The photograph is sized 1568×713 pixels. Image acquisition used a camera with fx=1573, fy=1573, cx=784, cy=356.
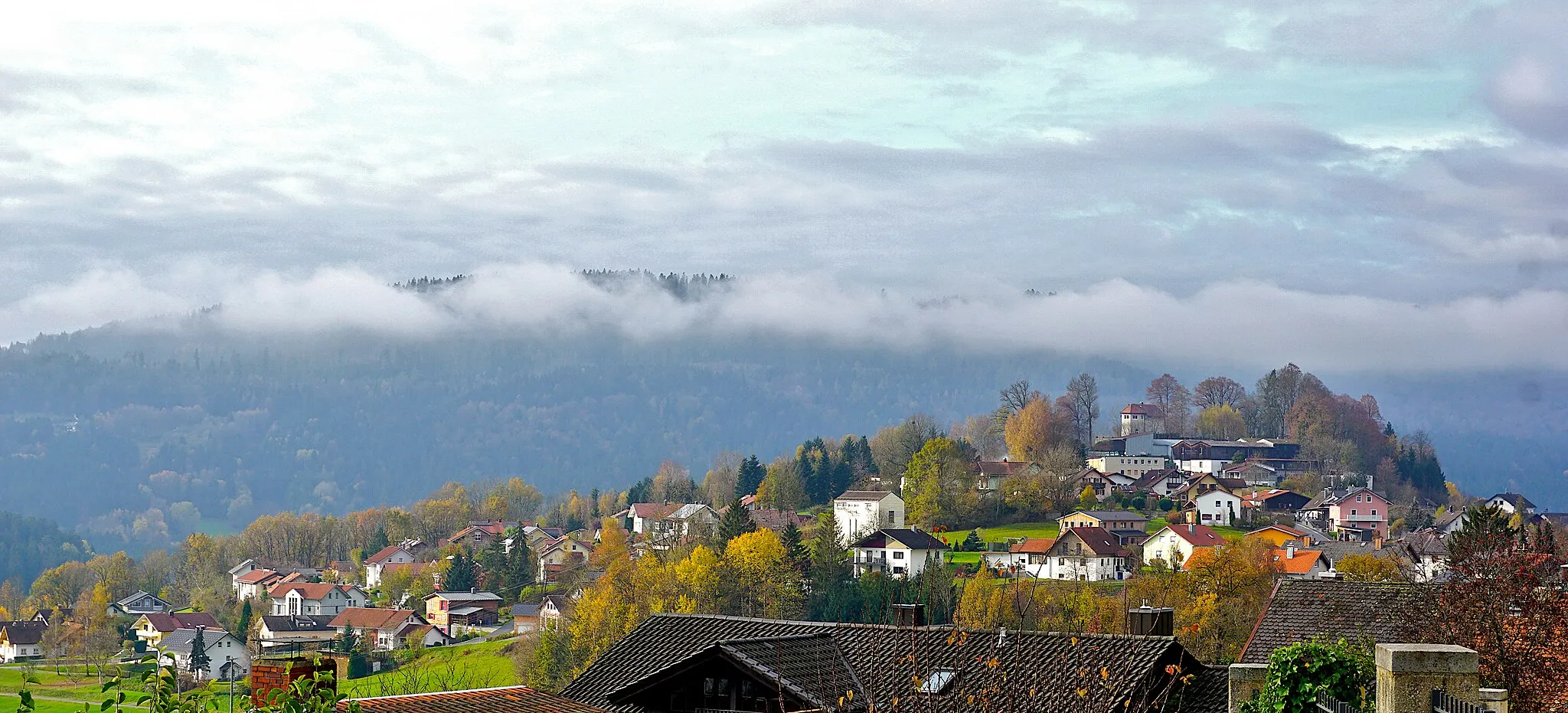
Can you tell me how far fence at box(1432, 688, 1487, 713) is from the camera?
8017 mm

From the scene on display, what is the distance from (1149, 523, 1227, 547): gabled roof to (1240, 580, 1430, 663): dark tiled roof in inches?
2358

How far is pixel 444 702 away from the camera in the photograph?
17844 millimetres

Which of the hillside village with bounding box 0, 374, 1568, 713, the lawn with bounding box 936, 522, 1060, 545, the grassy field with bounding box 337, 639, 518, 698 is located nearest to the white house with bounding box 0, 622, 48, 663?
the hillside village with bounding box 0, 374, 1568, 713

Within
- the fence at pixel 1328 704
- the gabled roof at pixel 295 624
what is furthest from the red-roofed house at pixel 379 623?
the fence at pixel 1328 704

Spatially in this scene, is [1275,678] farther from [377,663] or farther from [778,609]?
[377,663]

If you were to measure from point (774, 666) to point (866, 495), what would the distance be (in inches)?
3829

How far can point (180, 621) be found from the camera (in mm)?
108875

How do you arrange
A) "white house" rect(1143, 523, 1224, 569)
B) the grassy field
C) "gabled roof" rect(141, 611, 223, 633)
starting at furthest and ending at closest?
"gabled roof" rect(141, 611, 223, 633) → "white house" rect(1143, 523, 1224, 569) → the grassy field

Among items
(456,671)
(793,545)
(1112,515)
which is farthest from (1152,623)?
(1112,515)

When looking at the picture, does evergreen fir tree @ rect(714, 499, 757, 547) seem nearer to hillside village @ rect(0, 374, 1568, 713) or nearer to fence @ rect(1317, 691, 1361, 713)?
hillside village @ rect(0, 374, 1568, 713)

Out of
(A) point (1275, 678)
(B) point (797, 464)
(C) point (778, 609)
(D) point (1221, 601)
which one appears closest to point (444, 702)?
(A) point (1275, 678)

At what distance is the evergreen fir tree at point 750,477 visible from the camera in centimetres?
13762

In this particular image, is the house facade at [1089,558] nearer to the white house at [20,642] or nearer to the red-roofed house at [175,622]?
the red-roofed house at [175,622]

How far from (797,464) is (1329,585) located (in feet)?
354
